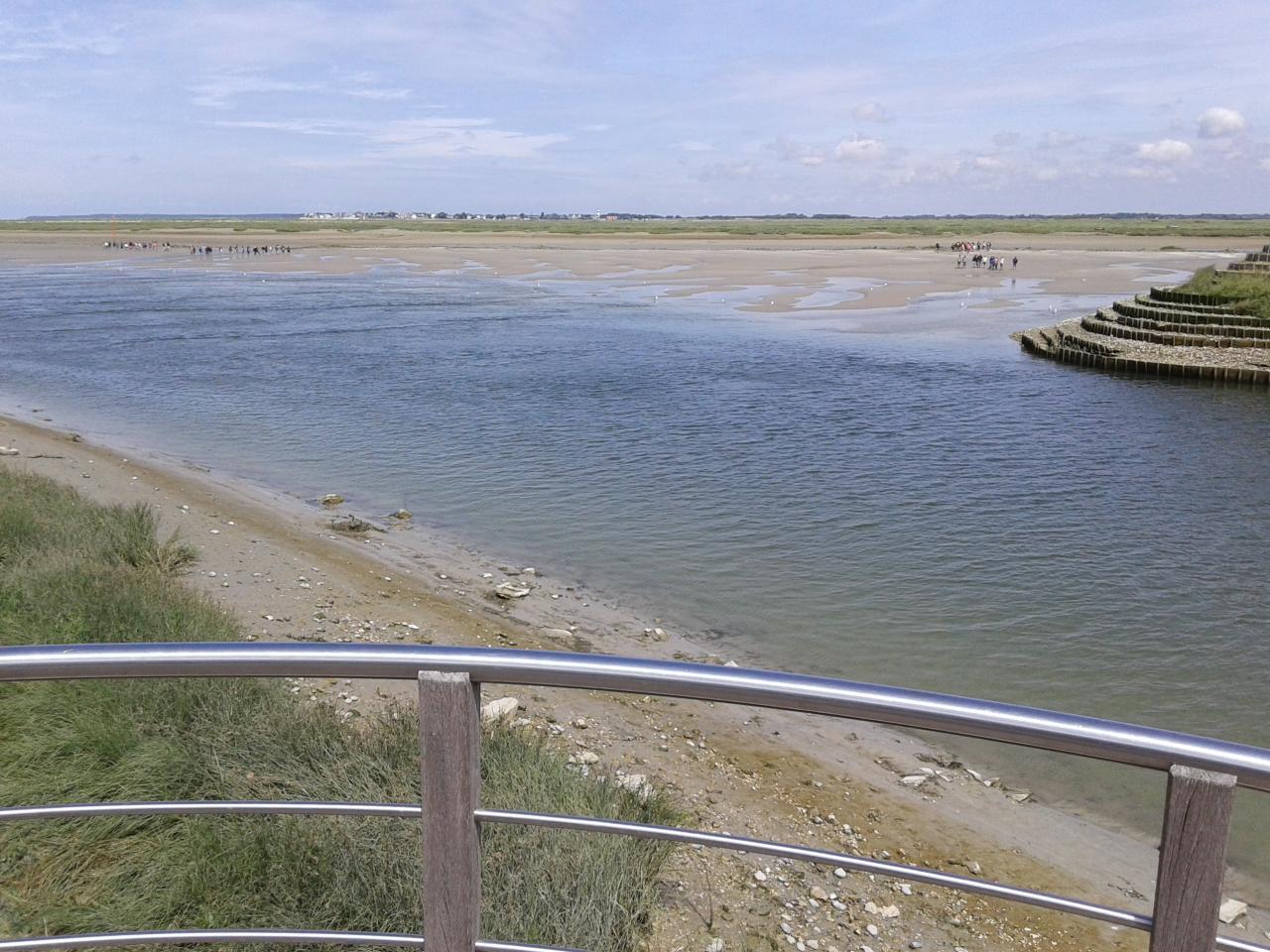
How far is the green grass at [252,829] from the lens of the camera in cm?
387

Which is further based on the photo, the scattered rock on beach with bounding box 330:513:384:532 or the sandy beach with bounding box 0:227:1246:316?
the sandy beach with bounding box 0:227:1246:316

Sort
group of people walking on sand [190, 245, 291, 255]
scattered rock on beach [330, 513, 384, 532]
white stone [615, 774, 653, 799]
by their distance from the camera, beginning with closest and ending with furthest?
white stone [615, 774, 653, 799] → scattered rock on beach [330, 513, 384, 532] → group of people walking on sand [190, 245, 291, 255]

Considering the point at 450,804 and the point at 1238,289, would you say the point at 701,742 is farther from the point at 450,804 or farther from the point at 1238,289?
the point at 1238,289

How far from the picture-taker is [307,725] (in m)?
5.42

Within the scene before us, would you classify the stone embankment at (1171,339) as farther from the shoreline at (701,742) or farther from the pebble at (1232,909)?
the pebble at (1232,909)

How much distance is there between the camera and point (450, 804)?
6.58ft

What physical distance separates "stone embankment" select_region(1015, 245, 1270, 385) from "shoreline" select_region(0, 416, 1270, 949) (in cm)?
2508

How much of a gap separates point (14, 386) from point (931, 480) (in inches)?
915

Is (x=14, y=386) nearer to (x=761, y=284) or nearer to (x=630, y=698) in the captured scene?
(x=630, y=698)


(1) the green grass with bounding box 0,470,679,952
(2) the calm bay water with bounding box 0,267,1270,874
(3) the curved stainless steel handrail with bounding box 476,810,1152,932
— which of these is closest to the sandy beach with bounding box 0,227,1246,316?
(2) the calm bay water with bounding box 0,267,1270,874

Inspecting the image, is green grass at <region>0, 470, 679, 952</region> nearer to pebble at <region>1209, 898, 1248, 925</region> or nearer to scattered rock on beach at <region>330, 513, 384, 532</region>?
pebble at <region>1209, 898, 1248, 925</region>

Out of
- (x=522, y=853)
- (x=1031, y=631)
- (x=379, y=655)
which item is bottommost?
(x=1031, y=631)

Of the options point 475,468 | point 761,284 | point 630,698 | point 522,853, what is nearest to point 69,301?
point 761,284

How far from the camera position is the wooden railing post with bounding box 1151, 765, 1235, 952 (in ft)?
5.22
